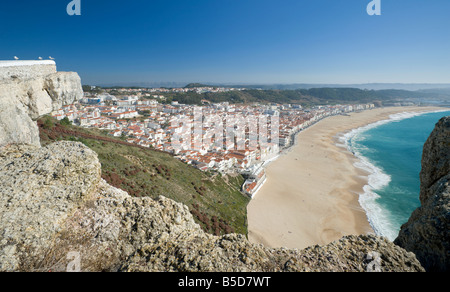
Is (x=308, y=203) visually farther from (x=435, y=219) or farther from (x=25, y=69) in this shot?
(x=25, y=69)

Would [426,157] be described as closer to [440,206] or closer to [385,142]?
→ [440,206]

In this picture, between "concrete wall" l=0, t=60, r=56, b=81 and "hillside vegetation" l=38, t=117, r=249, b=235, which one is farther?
"hillside vegetation" l=38, t=117, r=249, b=235

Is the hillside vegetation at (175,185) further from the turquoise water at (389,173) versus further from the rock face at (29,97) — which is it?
the turquoise water at (389,173)
